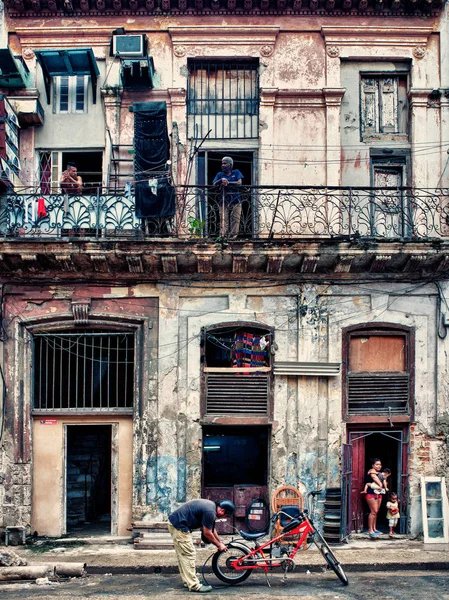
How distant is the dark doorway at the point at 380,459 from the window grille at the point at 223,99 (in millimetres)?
5647

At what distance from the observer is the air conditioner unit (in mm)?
14012

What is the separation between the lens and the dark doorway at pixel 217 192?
13.6m

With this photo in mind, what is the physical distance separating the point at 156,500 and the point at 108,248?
13.8 ft

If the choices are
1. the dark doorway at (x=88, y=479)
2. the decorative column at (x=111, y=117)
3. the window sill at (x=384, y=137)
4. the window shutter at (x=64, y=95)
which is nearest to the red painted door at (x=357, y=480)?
the dark doorway at (x=88, y=479)

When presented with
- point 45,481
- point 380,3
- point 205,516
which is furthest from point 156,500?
point 380,3

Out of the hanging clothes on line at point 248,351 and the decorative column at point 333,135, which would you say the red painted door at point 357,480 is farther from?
the decorative column at point 333,135

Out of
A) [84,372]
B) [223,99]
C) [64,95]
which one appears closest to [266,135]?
[223,99]

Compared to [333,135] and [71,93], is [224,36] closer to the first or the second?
[333,135]

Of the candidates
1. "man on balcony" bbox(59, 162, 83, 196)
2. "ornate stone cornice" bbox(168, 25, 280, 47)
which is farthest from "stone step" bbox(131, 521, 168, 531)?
"ornate stone cornice" bbox(168, 25, 280, 47)

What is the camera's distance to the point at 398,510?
44.4 ft

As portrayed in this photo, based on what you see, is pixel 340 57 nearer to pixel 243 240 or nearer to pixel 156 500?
pixel 243 240

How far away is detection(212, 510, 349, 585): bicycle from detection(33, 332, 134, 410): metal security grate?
150 inches

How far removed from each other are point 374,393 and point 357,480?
4.91 ft

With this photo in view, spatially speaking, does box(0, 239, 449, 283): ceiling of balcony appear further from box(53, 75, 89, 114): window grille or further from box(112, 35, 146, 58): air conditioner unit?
box(112, 35, 146, 58): air conditioner unit
